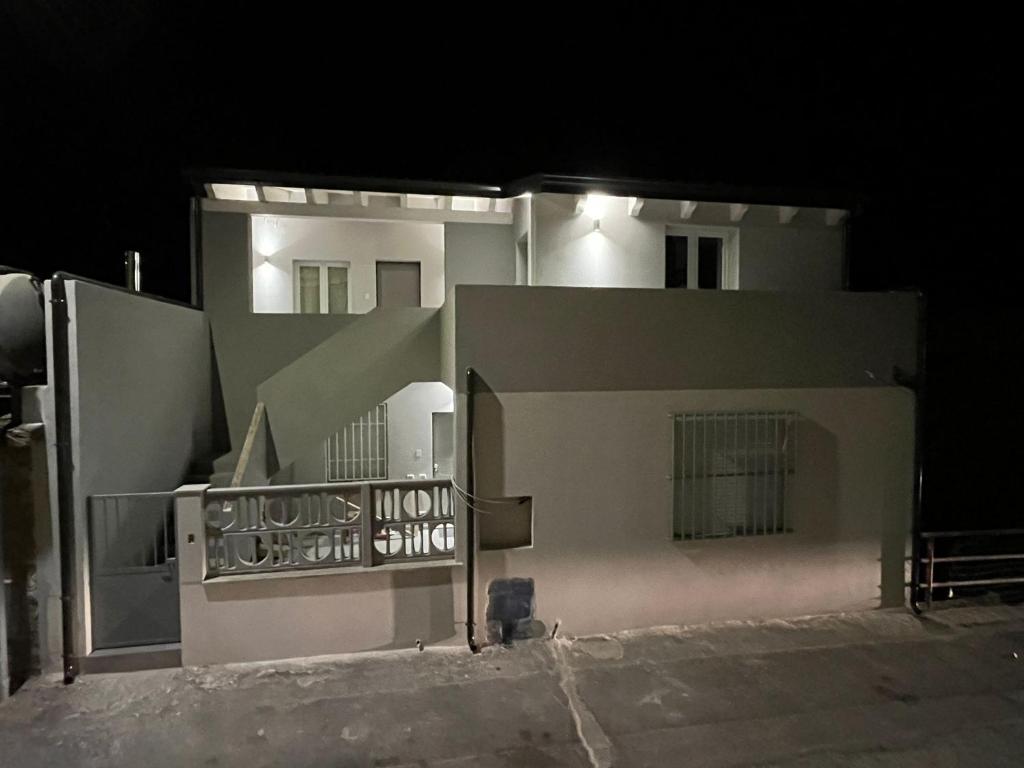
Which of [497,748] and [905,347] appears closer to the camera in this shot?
[497,748]

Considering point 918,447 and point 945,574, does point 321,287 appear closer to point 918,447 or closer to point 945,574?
point 918,447

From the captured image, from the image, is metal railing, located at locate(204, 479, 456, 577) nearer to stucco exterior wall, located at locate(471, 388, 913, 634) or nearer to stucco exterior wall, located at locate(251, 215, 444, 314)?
stucco exterior wall, located at locate(471, 388, 913, 634)

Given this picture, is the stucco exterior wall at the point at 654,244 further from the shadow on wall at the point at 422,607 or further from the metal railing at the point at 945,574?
the shadow on wall at the point at 422,607

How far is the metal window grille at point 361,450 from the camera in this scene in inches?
394

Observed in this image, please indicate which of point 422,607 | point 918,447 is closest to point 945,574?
point 918,447

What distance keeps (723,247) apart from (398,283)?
6.32 meters

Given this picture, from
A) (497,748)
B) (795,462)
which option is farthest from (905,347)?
(497,748)

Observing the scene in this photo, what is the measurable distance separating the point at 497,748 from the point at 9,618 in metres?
4.34

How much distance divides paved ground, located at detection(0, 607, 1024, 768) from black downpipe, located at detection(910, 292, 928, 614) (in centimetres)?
82

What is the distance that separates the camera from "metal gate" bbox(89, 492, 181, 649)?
17.7 ft

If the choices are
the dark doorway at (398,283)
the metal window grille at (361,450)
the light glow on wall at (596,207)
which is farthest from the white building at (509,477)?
the light glow on wall at (596,207)

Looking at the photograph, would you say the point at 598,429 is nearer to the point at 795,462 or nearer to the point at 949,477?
the point at 795,462

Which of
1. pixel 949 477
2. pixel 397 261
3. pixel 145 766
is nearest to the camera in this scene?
pixel 145 766

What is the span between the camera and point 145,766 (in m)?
4.19
